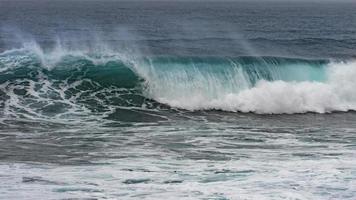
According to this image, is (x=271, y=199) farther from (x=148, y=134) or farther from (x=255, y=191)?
(x=148, y=134)

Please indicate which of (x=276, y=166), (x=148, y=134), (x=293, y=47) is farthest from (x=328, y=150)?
(x=293, y=47)

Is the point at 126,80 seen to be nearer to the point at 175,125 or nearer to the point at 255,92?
the point at 255,92

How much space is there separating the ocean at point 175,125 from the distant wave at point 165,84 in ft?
0.16

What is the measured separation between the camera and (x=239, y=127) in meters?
17.3

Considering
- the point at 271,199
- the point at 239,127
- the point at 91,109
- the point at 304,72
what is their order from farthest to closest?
the point at 304,72, the point at 91,109, the point at 239,127, the point at 271,199

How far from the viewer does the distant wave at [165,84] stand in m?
20.6

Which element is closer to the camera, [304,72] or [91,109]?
[91,109]

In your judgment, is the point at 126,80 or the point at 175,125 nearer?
the point at 175,125

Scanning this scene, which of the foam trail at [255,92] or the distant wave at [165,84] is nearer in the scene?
the distant wave at [165,84]

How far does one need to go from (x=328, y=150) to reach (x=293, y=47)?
74.3 ft

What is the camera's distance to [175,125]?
17.4 meters

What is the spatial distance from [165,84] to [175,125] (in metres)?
5.44

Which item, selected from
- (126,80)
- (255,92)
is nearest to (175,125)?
(255,92)

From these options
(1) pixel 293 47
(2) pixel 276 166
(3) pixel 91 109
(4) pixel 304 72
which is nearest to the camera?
(2) pixel 276 166
